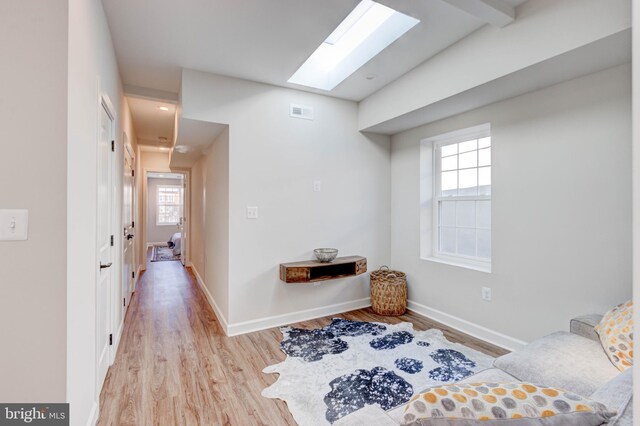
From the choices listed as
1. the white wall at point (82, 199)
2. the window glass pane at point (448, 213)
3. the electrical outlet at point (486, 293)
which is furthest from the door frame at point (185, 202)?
the electrical outlet at point (486, 293)

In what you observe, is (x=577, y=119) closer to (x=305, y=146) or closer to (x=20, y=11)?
(x=305, y=146)

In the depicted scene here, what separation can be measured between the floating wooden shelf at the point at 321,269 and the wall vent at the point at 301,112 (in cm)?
164

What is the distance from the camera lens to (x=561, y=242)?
7.86 feet

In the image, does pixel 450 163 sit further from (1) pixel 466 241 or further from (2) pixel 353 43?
(2) pixel 353 43

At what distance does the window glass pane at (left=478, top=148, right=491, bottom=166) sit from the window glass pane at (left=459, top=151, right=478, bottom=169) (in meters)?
0.05

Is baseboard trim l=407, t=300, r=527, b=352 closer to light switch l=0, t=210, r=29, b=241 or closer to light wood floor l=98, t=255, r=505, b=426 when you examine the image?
light wood floor l=98, t=255, r=505, b=426

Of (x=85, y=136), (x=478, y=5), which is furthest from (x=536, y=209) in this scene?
(x=85, y=136)

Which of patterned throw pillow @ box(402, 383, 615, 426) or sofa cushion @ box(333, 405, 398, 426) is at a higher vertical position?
patterned throw pillow @ box(402, 383, 615, 426)

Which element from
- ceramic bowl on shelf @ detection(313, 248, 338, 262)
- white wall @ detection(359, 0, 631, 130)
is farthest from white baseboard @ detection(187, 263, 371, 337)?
white wall @ detection(359, 0, 631, 130)

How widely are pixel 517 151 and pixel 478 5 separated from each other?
128cm

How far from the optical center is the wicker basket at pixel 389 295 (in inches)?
139

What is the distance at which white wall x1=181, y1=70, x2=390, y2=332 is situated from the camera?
10.3 ft

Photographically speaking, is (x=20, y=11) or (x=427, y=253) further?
(x=427, y=253)

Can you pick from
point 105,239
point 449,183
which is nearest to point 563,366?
point 449,183
